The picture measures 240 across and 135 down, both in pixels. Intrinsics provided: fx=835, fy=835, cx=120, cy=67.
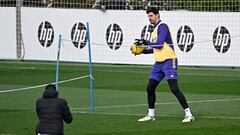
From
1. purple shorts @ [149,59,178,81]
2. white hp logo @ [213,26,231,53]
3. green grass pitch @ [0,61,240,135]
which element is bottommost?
green grass pitch @ [0,61,240,135]

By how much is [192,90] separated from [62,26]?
1119 centimetres

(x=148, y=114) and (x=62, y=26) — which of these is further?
(x=62, y=26)

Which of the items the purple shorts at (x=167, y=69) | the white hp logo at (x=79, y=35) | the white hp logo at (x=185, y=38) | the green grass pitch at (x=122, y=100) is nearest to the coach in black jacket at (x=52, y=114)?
the green grass pitch at (x=122, y=100)

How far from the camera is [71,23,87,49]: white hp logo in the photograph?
105ft

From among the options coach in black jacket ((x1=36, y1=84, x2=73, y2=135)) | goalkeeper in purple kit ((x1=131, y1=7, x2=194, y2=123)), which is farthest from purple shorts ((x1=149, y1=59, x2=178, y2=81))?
coach in black jacket ((x1=36, y1=84, x2=73, y2=135))

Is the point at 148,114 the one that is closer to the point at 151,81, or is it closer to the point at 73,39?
the point at 151,81

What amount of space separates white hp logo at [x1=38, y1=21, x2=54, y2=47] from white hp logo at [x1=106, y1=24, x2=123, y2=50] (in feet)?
8.32

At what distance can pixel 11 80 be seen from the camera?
25656mm

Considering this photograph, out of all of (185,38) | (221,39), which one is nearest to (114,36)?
(185,38)

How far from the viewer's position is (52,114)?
38.1ft

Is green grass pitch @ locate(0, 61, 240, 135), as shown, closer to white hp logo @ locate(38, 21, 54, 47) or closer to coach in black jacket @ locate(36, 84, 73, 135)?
white hp logo @ locate(38, 21, 54, 47)

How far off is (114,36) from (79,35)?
146cm

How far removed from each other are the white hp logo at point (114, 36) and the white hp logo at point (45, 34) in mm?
2537

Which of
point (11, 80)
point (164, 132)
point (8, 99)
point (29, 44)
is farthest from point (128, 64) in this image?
point (164, 132)
